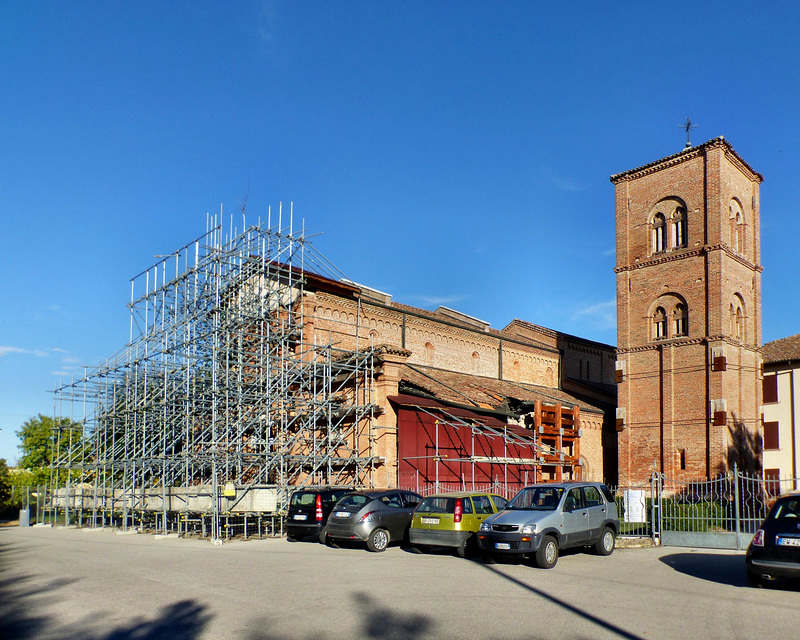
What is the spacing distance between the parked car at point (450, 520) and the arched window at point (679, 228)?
23.0 meters

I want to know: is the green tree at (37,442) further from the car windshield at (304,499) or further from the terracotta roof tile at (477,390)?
the car windshield at (304,499)

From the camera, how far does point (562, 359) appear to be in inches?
1683

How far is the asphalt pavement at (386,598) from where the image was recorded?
840cm

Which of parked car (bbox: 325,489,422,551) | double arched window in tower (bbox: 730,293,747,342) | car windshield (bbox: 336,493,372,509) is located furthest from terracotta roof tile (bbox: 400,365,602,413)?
car windshield (bbox: 336,493,372,509)

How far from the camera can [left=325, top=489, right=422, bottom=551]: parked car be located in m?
16.4

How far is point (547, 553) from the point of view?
13.2 m

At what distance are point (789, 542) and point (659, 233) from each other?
2706cm

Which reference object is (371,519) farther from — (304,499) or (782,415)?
(782,415)

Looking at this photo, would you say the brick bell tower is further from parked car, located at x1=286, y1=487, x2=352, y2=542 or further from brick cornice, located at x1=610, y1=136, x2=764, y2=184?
parked car, located at x1=286, y1=487, x2=352, y2=542

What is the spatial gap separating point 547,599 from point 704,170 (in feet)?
94.0

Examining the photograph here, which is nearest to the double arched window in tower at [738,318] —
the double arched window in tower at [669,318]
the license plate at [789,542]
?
the double arched window in tower at [669,318]

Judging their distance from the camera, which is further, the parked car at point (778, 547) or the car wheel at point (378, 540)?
the car wheel at point (378, 540)

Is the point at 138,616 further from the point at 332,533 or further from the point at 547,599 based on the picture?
the point at 332,533

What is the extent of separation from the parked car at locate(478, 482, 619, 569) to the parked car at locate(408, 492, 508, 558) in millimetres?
917
